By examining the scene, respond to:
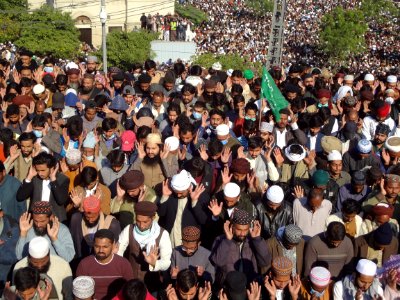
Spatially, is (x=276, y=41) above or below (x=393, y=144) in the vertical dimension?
above

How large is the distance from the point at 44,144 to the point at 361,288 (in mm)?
4595

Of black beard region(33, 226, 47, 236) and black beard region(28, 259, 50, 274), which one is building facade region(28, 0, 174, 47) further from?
black beard region(28, 259, 50, 274)

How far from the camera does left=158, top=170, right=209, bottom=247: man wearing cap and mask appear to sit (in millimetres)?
5957

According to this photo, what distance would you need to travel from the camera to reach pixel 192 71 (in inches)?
451

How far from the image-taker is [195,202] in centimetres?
598

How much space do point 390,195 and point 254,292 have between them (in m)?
2.43

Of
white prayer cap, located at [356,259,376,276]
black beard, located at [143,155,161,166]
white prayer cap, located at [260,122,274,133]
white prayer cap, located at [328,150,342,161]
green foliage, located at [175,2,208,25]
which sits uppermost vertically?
green foliage, located at [175,2,208,25]

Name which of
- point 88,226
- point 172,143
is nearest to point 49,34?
point 172,143

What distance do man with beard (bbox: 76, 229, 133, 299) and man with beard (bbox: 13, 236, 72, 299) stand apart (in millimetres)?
131

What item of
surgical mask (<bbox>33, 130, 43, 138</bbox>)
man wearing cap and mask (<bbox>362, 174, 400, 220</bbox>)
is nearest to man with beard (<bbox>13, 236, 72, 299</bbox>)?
surgical mask (<bbox>33, 130, 43, 138</bbox>)

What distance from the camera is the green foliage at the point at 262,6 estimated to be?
158ft

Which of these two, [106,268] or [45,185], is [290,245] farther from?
[45,185]

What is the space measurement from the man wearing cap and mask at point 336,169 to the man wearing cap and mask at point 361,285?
6.53ft

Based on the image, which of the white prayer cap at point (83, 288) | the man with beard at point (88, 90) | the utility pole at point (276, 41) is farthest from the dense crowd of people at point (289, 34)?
the white prayer cap at point (83, 288)
